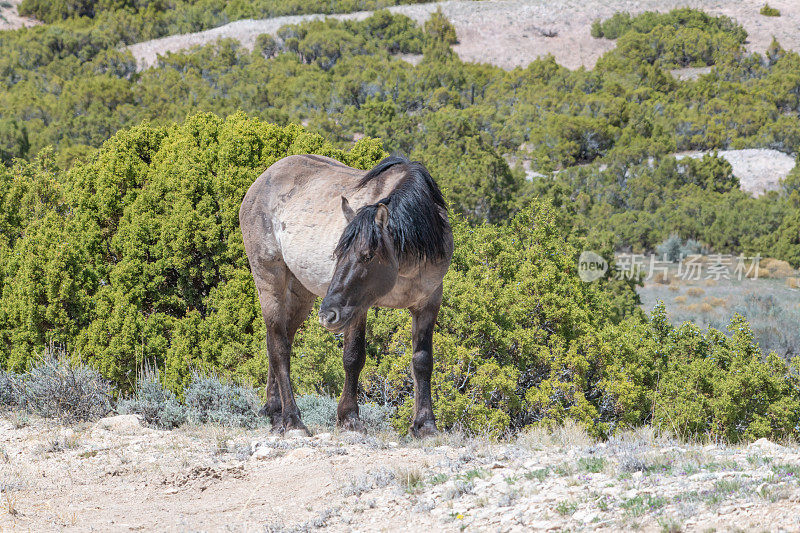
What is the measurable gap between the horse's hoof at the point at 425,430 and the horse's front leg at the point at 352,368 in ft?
1.48

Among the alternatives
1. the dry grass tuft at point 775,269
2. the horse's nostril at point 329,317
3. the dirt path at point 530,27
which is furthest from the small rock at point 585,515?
the dirt path at point 530,27

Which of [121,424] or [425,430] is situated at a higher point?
[425,430]

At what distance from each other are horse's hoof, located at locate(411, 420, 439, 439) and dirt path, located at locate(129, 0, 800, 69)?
61929mm

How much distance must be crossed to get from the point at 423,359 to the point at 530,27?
74054 mm

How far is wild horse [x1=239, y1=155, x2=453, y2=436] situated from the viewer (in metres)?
5.89

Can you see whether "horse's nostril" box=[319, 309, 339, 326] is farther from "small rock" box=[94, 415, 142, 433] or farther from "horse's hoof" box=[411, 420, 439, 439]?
"small rock" box=[94, 415, 142, 433]

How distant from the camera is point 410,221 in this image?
6027mm

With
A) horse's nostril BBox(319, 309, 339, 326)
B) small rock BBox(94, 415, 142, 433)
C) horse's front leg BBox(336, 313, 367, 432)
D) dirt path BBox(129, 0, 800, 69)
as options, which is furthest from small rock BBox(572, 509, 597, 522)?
dirt path BBox(129, 0, 800, 69)

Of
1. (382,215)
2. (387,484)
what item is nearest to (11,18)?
(382,215)

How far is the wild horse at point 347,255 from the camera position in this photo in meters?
5.89

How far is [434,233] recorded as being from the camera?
621 centimetres

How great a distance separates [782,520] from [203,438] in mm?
4627

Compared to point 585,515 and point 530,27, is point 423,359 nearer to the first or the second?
point 585,515

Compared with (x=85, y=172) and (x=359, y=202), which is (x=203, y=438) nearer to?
(x=359, y=202)
